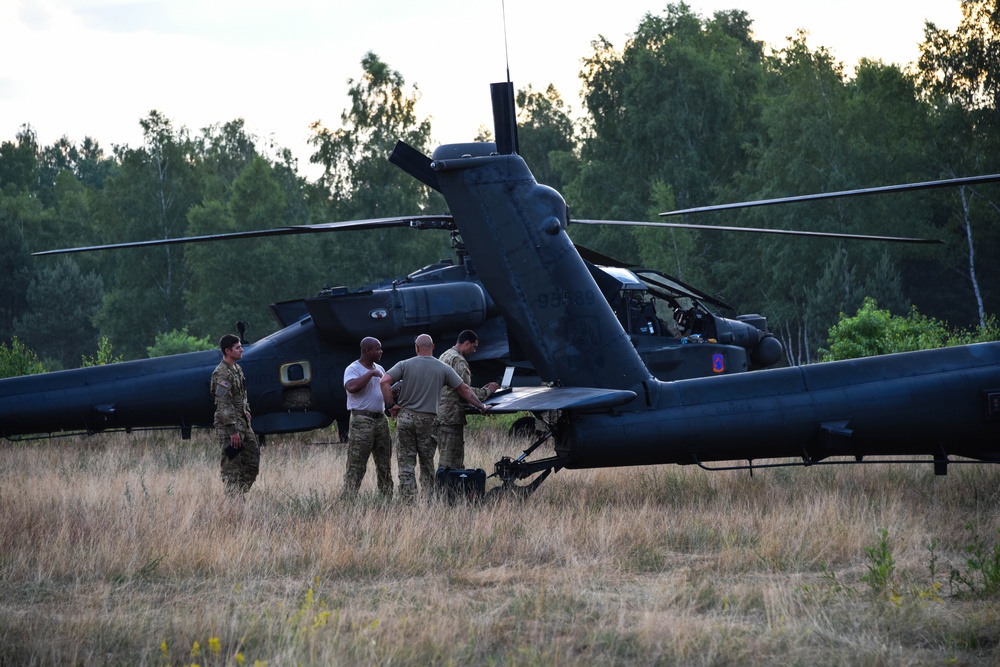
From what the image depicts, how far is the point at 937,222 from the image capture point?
133ft

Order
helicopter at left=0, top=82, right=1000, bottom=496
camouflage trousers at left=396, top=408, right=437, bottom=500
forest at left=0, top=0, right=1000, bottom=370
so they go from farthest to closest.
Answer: forest at left=0, top=0, right=1000, bottom=370 < camouflage trousers at left=396, top=408, right=437, bottom=500 < helicopter at left=0, top=82, right=1000, bottom=496

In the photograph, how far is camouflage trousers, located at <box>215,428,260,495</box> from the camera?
1008 centimetres

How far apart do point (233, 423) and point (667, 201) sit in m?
33.4

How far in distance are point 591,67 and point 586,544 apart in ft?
141

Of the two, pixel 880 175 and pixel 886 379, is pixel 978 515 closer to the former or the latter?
pixel 886 379

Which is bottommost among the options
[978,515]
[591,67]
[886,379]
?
[978,515]

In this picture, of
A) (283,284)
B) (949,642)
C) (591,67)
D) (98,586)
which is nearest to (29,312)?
(283,284)

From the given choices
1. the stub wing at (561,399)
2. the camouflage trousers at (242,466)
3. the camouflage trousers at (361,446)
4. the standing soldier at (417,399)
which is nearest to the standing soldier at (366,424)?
the camouflage trousers at (361,446)

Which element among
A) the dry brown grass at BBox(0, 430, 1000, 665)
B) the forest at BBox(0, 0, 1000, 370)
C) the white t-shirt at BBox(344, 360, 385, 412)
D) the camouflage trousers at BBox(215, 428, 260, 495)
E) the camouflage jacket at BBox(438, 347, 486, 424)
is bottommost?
the dry brown grass at BBox(0, 430, 1000, 665)

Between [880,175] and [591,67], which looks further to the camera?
[591,67]

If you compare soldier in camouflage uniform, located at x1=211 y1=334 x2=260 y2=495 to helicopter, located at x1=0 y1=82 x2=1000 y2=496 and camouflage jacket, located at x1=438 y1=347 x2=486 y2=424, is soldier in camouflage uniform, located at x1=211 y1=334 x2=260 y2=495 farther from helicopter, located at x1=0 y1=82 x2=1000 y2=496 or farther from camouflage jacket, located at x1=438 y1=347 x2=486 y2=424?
helicopter, located at x1=0 y1=82 x2=1000 y2=496

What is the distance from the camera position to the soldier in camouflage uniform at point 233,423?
32.5ft

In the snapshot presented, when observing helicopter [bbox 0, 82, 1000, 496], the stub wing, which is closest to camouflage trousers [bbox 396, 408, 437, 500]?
helicopter [bbox 0, 82, 1000, 496]

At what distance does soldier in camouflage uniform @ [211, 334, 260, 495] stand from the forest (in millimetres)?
26186
